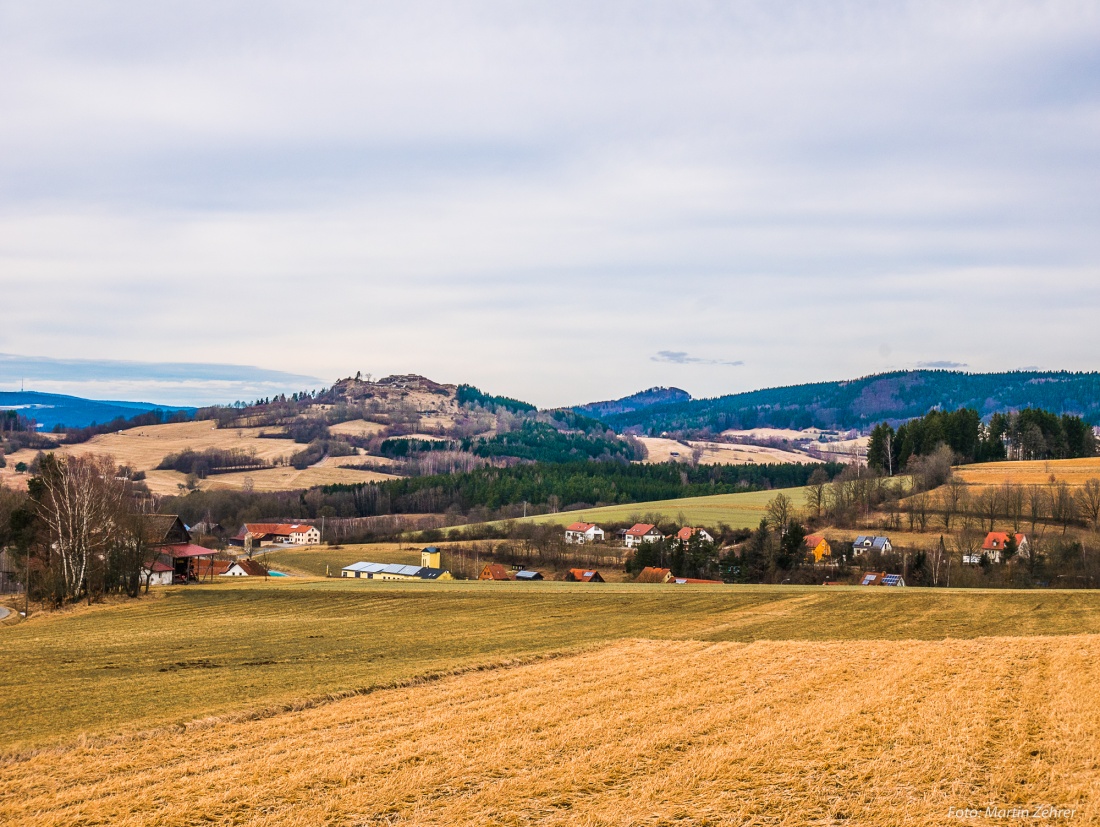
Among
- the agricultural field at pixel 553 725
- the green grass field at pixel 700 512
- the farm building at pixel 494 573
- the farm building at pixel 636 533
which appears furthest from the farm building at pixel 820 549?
the agricultural field at pixel 553 725

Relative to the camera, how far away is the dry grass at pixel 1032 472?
9512cm

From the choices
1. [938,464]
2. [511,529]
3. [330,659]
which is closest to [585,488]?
[511,529]

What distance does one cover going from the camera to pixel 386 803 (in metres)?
12.3

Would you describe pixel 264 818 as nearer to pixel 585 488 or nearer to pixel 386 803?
pixel 386 803

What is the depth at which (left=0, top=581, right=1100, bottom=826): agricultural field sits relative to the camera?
1226cm

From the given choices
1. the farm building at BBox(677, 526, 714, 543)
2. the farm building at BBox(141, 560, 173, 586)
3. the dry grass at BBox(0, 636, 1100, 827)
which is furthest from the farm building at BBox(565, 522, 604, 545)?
the dry grass at BBox(0, 636, 1100, 827)

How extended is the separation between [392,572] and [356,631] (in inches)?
1747

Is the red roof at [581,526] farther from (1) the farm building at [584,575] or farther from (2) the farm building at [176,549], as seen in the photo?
(2) the farm building at [176,549]

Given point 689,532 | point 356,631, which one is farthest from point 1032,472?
point 356,631

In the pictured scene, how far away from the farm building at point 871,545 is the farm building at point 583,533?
1245 inches

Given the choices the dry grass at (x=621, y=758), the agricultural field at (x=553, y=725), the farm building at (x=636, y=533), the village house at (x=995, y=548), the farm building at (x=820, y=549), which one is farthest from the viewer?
the farm building at (x=636, y=533)

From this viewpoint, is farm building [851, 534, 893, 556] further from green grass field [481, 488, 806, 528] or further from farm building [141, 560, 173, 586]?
farm building [141, 560, 173, 586]

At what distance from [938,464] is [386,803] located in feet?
338

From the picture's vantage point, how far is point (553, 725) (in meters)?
16.6
